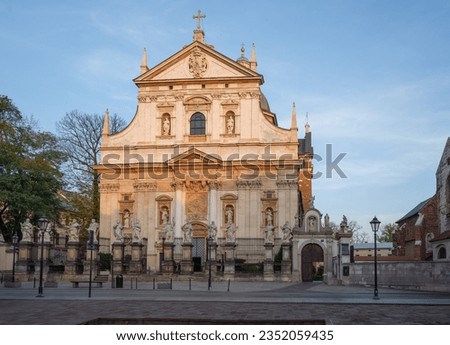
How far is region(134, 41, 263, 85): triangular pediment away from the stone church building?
0.28 feet

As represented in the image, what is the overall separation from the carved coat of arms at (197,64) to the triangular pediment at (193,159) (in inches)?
260

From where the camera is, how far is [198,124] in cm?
5156

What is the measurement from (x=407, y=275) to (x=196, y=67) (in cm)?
2714

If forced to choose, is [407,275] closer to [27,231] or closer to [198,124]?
[198,124]

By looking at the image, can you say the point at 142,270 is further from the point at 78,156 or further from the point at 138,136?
the point at 78,156

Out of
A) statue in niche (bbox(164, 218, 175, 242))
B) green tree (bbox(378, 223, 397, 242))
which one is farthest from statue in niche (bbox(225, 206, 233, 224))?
green tree (bbox(378, 223, 397, 242))

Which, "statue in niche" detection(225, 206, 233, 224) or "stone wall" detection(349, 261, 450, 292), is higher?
"statue in niche" detection(225, 206, 233, 224)

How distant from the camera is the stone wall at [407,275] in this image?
97.4 ft

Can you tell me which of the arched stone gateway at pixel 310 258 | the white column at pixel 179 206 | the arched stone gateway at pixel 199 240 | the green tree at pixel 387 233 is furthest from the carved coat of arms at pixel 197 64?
the green tree at pixel 387 233

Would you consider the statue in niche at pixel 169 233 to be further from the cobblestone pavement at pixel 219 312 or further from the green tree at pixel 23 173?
the cobblestone pavement at pixel 219 312

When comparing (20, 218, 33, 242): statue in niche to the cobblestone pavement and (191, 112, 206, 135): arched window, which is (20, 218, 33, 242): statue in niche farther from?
the cobblestone pavement

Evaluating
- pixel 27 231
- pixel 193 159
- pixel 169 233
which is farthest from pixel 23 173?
pixel 193 159

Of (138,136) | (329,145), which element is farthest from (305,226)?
(138,136)

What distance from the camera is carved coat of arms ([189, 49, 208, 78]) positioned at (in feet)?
169
